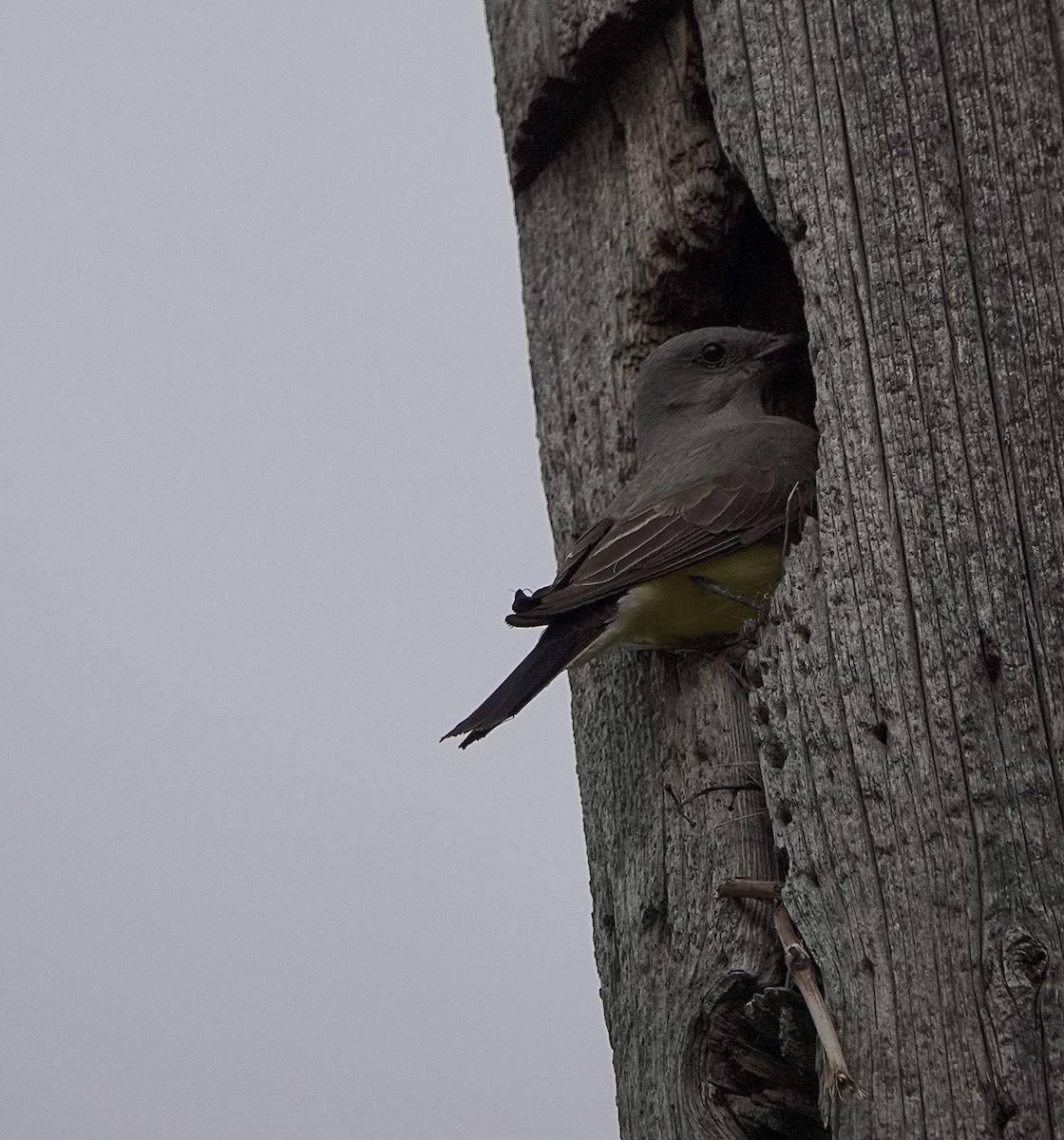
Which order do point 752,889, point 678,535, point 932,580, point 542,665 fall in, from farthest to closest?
point 678,535
point 542,665
point 752,889
point 932,580

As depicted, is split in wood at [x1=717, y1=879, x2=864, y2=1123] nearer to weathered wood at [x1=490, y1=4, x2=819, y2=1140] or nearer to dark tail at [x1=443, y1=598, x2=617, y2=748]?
weathered wood at [x1=490, y1=4, x2=819, y2=1140]

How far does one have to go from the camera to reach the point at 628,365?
4.29 meters

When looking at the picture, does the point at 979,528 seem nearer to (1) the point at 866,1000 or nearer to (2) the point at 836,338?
(2) the point at 836,338

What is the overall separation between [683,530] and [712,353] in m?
0.68

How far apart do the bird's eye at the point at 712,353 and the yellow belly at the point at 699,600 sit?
0.66 m

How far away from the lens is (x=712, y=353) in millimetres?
4430

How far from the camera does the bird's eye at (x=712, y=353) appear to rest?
172 inches

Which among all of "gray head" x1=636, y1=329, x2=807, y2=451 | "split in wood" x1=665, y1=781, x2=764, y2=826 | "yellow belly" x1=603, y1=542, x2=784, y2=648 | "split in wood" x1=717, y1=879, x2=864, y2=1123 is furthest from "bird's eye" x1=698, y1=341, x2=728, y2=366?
"split in wood" x1=717, y1=879, x2=864, y2=1123

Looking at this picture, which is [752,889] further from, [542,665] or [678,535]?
[678,535]

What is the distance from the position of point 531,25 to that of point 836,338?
1.70m

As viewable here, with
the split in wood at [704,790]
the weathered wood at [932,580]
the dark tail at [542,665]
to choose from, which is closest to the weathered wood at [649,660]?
the split in wood at [704,790]

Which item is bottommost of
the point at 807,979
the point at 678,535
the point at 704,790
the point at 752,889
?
the point at 807,979

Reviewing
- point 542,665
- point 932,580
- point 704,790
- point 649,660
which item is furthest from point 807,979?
point 649,660

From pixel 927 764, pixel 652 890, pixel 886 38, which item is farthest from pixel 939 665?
pixel 886 38
